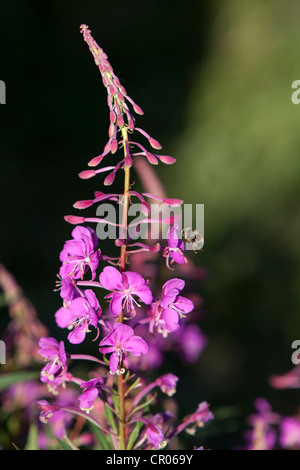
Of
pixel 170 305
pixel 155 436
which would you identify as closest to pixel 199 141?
pixel 170 305

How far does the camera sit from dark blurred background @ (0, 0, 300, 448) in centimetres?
346

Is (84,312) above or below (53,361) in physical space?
above

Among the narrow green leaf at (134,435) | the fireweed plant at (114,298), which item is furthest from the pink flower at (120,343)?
the narrow green leaf at (134,435)

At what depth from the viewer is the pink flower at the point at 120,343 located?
108 centimetres

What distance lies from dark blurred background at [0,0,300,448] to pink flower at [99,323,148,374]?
5.67 feet

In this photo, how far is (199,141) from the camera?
461cm

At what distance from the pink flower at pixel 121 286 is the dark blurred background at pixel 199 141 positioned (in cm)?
178

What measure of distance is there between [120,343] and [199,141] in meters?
3.69

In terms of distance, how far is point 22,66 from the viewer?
495 cm

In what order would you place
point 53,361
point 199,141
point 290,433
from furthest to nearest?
point 199,141, point 290,433, point 53,361

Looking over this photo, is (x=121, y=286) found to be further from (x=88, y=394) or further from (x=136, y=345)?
(x=88, y=394)

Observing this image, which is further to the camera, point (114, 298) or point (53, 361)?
point (53, 361)

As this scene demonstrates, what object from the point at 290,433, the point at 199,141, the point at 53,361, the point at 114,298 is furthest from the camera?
the point at 199,141

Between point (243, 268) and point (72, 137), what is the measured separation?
6.32ft
